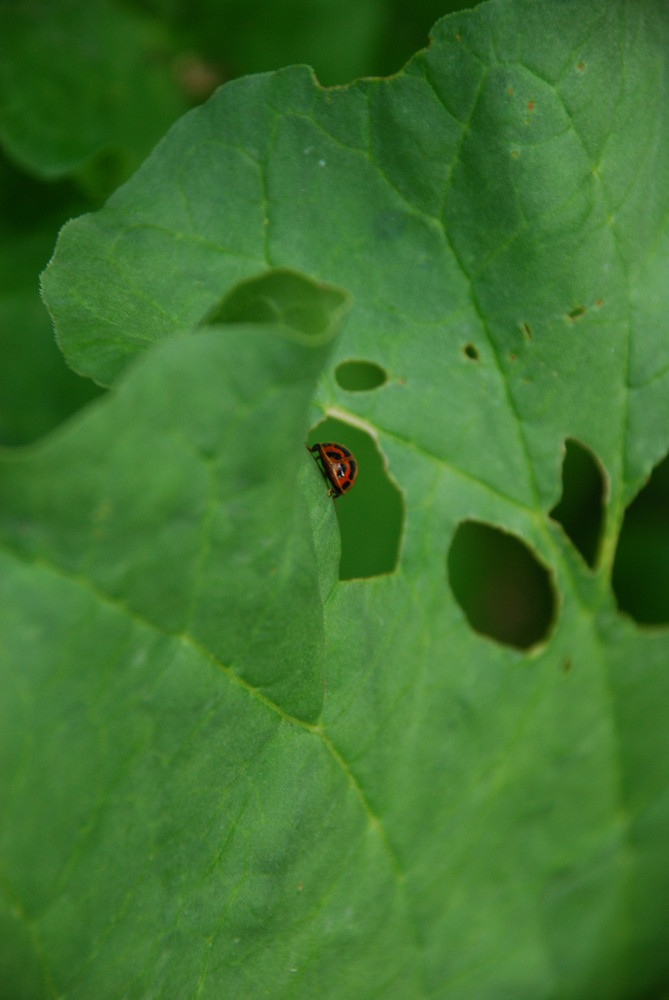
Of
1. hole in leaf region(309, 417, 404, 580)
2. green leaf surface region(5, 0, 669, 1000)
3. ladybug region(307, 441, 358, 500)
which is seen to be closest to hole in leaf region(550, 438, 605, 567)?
hole in leaf region(309, 417, 404, 580)

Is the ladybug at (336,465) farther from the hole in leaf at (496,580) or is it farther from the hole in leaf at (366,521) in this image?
the hole in leaf at (496,580)

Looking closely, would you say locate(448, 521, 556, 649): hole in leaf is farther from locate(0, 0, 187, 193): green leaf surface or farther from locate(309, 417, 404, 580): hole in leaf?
locate(0, 0, 187, 193): green leaf surface

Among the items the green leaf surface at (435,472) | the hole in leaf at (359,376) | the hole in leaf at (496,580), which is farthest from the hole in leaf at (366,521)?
the green leaf surface at (435,472)

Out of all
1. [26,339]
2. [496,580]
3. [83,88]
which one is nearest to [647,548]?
[496,580]

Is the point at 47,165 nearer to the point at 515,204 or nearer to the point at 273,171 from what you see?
the point at 273,171

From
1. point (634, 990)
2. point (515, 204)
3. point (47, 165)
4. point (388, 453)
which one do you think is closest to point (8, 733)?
point (388, 453)

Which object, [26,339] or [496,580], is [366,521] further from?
[26,339]
